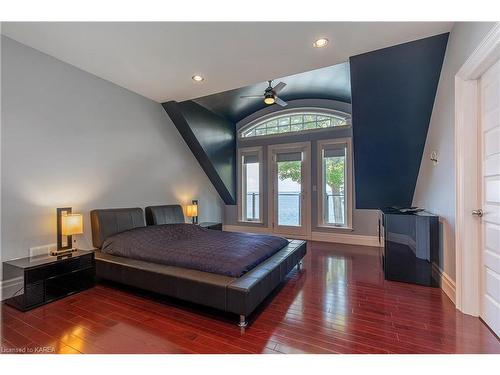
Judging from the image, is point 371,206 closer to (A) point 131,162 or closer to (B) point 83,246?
(A) point 131,162

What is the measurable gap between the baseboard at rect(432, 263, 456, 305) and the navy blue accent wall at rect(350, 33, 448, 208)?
1533 millimetres

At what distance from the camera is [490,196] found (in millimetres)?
1931

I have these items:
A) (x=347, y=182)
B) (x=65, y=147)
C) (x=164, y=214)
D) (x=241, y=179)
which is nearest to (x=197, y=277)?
(x=164, y=214)

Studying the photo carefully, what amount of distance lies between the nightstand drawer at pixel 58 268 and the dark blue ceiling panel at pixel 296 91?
3463mm

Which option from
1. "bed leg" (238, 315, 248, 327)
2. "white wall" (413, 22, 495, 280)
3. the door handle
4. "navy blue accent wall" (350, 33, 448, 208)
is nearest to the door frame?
the door handle

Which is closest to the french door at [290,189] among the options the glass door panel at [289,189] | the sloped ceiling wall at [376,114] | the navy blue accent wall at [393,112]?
the glass door panel at [289,189]

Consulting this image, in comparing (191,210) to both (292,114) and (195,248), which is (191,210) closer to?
(195,248)

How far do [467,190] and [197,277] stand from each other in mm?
2625

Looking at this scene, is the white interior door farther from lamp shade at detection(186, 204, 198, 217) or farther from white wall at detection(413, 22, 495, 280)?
lamp shade at detection(186, 204, 198, 217)

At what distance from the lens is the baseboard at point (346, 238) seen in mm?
4844

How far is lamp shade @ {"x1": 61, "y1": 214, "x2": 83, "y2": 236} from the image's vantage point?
2754 millimetres
